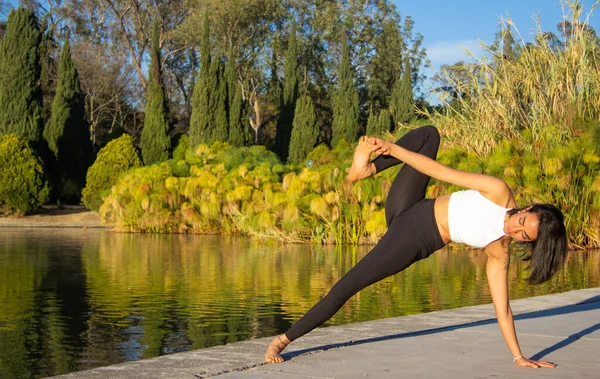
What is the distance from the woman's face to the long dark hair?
3 centimetres

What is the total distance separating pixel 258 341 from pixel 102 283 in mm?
5933

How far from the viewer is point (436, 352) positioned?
18.1ft

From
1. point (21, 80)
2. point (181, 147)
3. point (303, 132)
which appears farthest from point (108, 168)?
point (303, 132)

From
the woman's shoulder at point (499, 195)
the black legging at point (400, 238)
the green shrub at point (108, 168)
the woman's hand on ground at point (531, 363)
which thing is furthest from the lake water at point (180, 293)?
the green shrub at point (108, 168)

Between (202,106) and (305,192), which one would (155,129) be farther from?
(305,192)

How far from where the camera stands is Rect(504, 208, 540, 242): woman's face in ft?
15.8

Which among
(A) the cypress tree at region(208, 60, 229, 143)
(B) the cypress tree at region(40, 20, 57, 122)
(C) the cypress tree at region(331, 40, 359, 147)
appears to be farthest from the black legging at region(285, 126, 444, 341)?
(B) the cypress tree at region(40, 20, 57, 122)

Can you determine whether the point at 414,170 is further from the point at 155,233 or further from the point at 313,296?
the point at 155,233

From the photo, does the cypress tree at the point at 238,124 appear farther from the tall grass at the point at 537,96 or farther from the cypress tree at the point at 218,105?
the tall grass at the point at 537,96

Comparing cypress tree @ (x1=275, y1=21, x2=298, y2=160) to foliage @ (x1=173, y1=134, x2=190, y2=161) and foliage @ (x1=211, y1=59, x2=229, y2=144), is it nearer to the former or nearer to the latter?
foliage @ (x1=211, y1=59, x2=229, y2=144)

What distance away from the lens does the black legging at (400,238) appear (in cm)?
518

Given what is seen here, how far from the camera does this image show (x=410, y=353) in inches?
216

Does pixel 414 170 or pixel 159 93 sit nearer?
pixel 414 170

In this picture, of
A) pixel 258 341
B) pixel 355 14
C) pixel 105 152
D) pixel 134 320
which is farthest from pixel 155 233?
pixel 355 14
